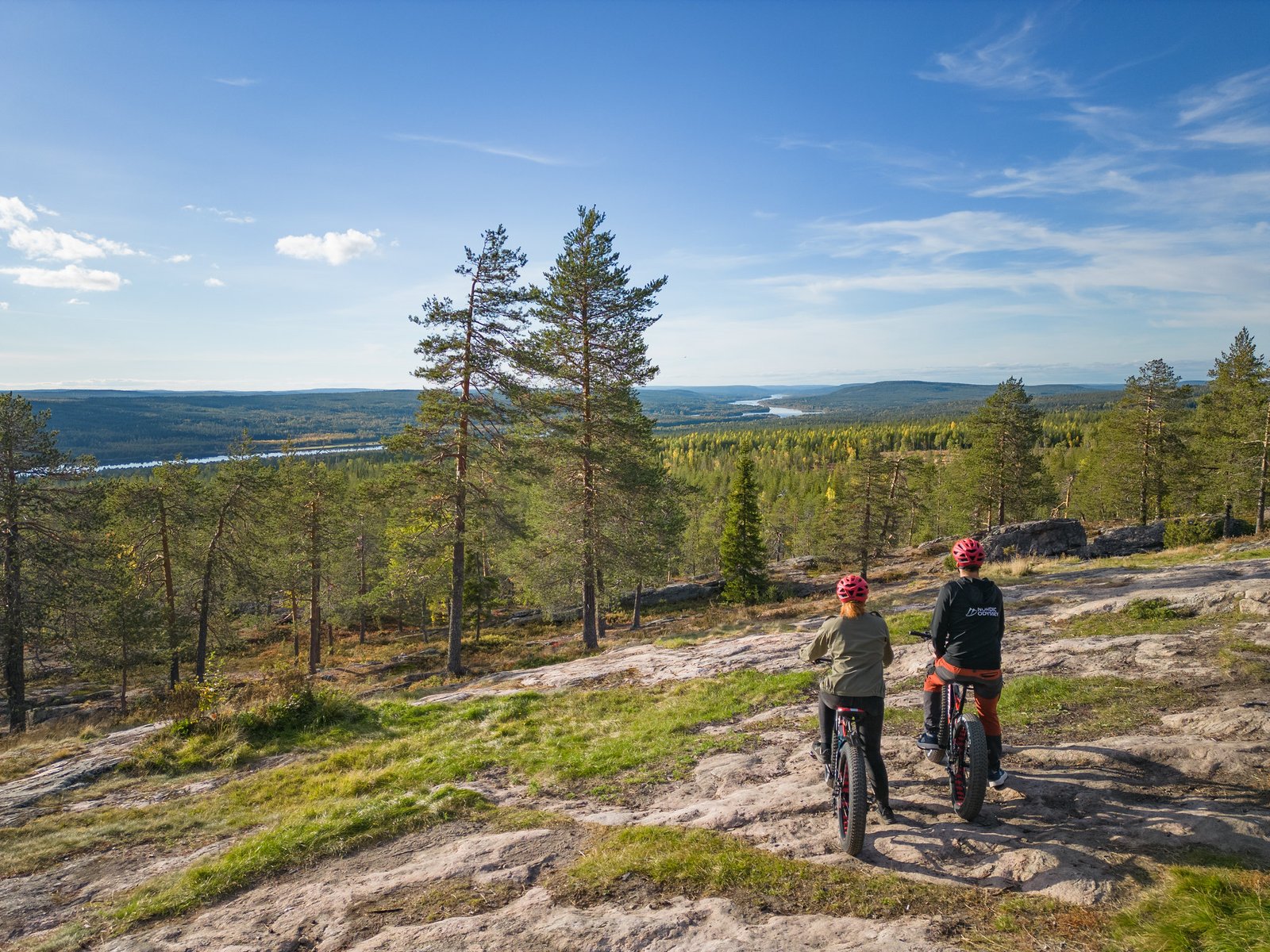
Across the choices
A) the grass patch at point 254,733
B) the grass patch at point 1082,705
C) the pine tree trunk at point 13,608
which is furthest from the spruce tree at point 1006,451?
the pine tree trunk at point 13,608

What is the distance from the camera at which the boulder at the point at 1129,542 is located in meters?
33.8

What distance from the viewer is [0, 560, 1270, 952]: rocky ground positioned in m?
4.68

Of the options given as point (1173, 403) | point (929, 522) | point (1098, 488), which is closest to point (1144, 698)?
point (1173, 403)

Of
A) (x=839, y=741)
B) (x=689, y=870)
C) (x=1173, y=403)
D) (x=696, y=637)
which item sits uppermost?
(x=1173, y=403)

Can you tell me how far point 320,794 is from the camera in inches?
364

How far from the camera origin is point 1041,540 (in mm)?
33906

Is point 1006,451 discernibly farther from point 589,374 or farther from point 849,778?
point 849,778

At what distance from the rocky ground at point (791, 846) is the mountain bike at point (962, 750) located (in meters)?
0.25

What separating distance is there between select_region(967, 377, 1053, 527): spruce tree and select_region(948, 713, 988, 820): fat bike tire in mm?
41021

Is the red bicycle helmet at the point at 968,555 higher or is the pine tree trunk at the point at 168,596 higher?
the red bicycle helmet at the point at 968,555

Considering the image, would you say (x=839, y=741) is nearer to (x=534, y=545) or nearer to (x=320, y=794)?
(x=320, y=794)

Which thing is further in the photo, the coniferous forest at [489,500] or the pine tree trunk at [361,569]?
the pine tree trunk at [361,569]

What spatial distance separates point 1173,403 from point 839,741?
48.0 meters

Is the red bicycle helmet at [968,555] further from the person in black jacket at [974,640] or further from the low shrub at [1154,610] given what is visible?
the low shrub at [1154,610]
